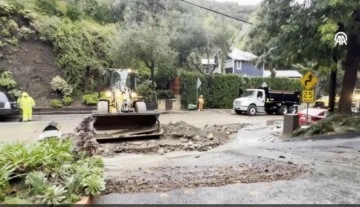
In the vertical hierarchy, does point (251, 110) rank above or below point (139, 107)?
below

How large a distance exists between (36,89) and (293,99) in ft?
66.7

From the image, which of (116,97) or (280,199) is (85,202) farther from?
(116,97)

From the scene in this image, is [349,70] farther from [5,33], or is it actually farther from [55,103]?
[5,33]

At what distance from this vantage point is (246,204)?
4695 millimetres

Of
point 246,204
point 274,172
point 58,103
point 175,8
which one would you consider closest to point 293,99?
point 175,8

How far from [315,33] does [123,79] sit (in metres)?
7.62

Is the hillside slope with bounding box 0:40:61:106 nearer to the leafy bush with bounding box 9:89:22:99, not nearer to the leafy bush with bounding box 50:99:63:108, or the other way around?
the leafy bush with bounding box 50:99:63:108

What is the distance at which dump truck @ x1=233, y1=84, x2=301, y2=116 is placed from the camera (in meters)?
28.9

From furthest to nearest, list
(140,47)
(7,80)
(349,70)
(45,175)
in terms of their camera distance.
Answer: (140,47), (7,80), (349,70), (45,175)

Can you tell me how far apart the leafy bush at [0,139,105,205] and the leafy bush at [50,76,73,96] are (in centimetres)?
2272

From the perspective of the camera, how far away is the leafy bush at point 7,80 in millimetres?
25000

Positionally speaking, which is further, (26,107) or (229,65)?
(229,65)

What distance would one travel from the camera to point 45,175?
14.7 ft

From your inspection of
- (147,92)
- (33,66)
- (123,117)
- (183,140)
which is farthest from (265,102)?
(123,117)
